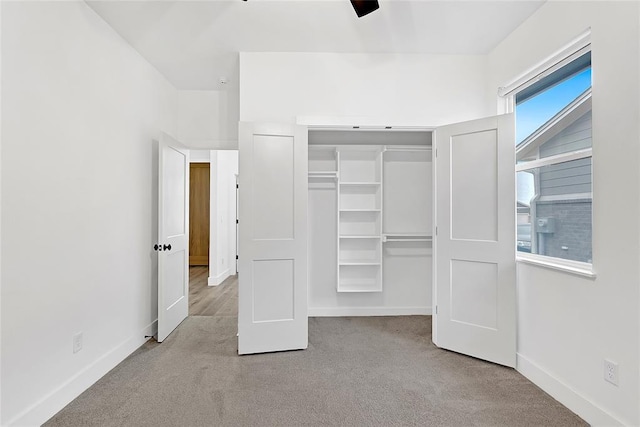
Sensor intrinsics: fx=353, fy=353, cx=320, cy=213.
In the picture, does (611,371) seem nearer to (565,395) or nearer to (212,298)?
(565,395)

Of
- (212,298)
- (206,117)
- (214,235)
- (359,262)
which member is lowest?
(212,298)

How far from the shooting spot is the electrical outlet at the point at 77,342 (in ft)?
7.91

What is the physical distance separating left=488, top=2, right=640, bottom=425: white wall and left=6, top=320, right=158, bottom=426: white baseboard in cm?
322

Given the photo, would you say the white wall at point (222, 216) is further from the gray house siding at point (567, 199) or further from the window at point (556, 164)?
the gray house siding at point (567, 199)

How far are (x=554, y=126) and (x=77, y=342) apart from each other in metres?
3.75

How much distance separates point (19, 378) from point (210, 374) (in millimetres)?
1162

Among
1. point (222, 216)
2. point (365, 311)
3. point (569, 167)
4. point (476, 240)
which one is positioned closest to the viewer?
point (569, 167)

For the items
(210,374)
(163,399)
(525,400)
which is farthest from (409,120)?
(163,399)

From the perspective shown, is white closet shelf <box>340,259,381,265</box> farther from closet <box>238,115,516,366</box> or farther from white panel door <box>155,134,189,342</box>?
white panel door <box>155,134,189,342</box>

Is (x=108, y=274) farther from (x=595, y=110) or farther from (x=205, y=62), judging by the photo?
(x=595, y=110)

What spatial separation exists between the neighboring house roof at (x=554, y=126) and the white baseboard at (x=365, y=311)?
2.19 m

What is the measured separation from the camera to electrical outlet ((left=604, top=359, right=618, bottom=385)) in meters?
1.95

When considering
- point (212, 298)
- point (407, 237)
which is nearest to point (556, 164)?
point (407, 237)

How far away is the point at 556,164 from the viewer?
8.35 feet
